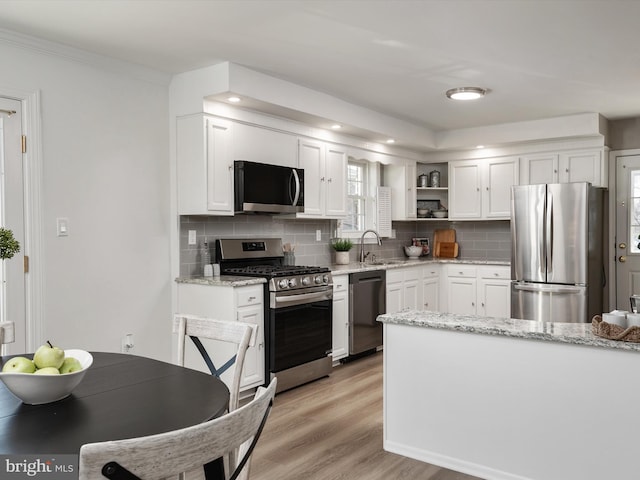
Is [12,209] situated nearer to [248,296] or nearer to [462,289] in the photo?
[248,296]

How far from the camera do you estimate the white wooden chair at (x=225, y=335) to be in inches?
85.0

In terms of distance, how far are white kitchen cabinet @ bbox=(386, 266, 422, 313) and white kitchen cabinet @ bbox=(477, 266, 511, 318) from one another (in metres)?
0.75

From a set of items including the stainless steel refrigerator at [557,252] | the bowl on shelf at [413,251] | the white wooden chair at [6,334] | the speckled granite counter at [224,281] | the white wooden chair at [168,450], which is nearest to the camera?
the white wooden chair at [168,450]

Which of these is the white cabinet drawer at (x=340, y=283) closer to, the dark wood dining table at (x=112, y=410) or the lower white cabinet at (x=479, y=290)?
the lower white cabinet at (x=479, y=290)

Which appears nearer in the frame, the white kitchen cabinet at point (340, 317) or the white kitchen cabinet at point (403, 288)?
the white kitchen cabinet at point (340, 317)

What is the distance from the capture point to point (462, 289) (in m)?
6.63

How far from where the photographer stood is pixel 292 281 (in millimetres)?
4391

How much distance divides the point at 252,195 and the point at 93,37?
161 centimetres

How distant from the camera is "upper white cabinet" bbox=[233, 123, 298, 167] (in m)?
4.43

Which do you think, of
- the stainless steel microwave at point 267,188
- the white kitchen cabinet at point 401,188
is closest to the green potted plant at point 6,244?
the stainless steel microwave at point 267,188

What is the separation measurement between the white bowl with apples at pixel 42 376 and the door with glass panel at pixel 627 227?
609cm

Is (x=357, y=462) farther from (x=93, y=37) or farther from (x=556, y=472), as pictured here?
(x=93, y=37)

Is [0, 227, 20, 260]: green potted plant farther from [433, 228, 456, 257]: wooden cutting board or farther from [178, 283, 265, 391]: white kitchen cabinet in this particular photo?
[433, 228, 456, 257]: wooden cutting board

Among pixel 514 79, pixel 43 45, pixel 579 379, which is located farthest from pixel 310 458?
pixel 514 79
